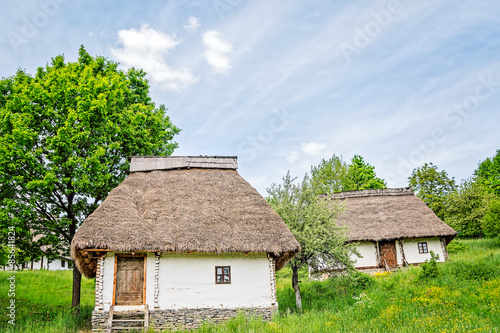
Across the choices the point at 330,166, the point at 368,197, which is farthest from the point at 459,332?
the point at 330,166

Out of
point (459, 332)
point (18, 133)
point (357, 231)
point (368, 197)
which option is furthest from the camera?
point (368, 197)

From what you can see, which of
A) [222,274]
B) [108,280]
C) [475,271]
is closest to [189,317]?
[222,274]

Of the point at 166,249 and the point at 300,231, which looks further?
the point at 300,231

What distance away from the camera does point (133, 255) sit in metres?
14.0

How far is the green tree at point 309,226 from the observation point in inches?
653

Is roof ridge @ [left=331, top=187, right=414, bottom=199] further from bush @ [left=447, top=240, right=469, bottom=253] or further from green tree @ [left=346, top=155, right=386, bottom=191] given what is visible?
green tree @ [left=346, top=155, right=386, bottom=191]

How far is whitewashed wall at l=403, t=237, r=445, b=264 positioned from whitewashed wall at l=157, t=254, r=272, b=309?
45.1 ft

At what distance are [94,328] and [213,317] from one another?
431 cm

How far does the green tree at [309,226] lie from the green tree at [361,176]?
82.1ft

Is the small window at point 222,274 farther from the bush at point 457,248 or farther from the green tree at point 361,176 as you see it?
the green tree at point 361,176

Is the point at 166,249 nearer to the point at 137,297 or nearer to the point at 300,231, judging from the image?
the point at 137,297

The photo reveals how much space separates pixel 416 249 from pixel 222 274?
1590 centimetres

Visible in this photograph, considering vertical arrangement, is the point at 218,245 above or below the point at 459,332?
above

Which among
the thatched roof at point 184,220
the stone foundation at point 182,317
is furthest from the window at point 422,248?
the stone foundation at point 182,317
